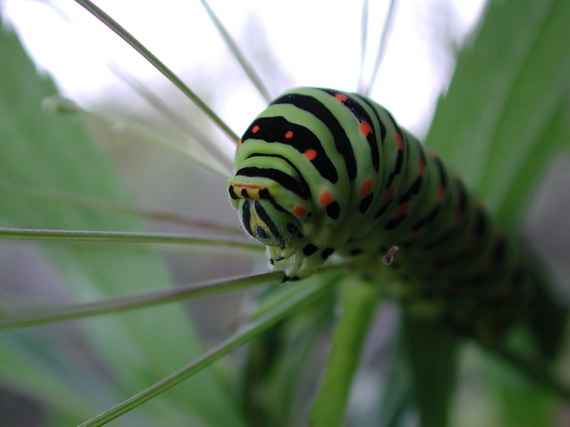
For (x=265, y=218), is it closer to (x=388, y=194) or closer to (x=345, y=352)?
(x=388, y=194)

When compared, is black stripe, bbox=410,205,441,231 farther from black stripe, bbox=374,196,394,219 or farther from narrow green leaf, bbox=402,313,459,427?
narrow green leaf, bbox=402,313,459,427

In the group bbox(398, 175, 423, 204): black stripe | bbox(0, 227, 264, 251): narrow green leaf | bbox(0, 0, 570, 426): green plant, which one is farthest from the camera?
bbox(0, 0, 570, 426): green plant

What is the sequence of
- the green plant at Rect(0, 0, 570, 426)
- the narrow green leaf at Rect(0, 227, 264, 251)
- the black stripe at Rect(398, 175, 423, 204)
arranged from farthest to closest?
the green plant at Rect(0, 0, 570, 426) → the black stripe at Rect(398, 175, 423, 204) → the narrow green leaf at Rect(0, 227, 264, 251)

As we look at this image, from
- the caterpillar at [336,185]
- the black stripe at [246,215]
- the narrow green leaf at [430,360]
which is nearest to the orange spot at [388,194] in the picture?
the caterpillar at [336,185]

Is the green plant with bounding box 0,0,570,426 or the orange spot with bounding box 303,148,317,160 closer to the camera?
the orange spot with bounding box 303,148,317,160

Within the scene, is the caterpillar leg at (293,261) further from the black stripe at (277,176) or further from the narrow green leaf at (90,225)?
the narrow green leaf at (90,225)

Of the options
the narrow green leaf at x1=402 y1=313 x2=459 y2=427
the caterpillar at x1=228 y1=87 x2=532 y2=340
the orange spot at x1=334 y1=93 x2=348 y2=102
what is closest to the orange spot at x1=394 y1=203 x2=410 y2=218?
the caterpillar at x1=228 y1=87 x2=532 y2=340

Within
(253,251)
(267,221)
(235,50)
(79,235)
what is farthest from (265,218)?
(253,251)
